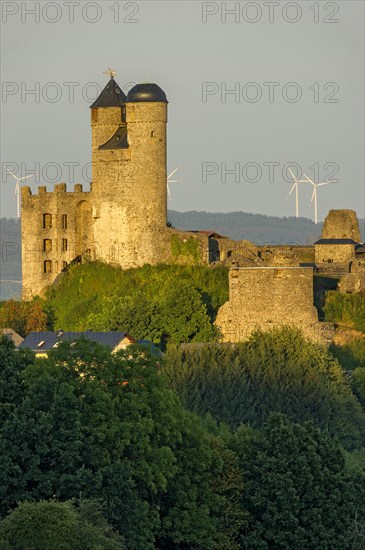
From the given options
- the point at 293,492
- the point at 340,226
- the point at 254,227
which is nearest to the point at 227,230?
the point at 254,227

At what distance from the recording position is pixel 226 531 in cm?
5688

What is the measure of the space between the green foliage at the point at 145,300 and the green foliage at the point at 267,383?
11.2 ft

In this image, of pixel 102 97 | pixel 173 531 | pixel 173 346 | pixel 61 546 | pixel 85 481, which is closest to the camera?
pixel 61 546

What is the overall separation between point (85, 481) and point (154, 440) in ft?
12.9

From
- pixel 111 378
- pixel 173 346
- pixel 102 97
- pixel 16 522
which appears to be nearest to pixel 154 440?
pixel 111 378

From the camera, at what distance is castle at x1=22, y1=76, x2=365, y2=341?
8138 cm

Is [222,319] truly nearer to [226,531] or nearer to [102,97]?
[102,97]

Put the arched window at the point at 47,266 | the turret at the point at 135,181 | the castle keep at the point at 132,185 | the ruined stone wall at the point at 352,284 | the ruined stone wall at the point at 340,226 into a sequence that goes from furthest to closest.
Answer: the ruined stone wall at the point at 340,226
the arched window at the point at 47,266
the ruined stone wall at the point at 352,284
the castle keep at the point at 132,185
the turret at the point at 135,181

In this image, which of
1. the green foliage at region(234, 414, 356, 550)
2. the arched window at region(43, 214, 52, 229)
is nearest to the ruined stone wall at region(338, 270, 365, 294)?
the arched window at region(43, 214, 52, 229)

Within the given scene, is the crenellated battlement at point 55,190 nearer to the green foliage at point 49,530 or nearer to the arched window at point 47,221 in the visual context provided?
the arched window at point 47,221

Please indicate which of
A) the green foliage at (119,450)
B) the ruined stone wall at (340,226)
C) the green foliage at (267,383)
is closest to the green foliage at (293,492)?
the green foliage at (119,450)

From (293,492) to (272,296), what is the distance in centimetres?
2319

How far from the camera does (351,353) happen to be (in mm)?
84688

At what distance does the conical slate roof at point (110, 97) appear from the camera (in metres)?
87.2
